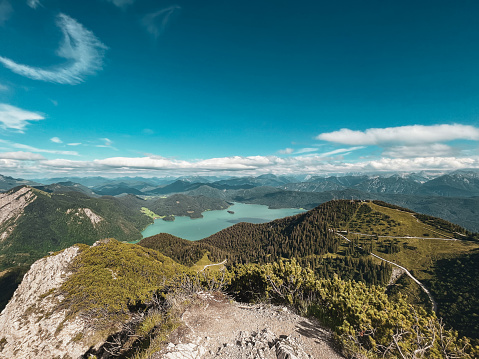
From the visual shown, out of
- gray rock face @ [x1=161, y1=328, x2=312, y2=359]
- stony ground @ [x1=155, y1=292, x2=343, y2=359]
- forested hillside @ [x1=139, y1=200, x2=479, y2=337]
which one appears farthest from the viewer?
forested hillside @ [x1=139, y1=200, x2=479, y2=337]

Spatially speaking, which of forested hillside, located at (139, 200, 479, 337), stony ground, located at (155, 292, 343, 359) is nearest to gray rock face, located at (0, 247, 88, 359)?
stony ground, located at (155, 292, 343, 359)

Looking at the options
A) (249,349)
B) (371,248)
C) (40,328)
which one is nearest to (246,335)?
(249,349)

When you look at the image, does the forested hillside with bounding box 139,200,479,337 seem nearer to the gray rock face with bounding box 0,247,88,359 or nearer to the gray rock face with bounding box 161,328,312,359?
the gray rock face with bounding box 0,247,88,359

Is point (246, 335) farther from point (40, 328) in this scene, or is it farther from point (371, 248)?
point (371, 248)

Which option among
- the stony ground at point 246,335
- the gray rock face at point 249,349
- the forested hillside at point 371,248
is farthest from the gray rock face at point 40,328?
the forested hillside at point 371,248

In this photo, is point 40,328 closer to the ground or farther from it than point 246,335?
closer to the ground

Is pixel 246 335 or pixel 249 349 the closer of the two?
pixel 249 349

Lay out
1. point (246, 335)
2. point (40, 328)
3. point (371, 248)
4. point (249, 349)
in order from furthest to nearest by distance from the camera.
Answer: point (371, 248) → point (40, 328) → point (246, 335) → point (249, 349)
